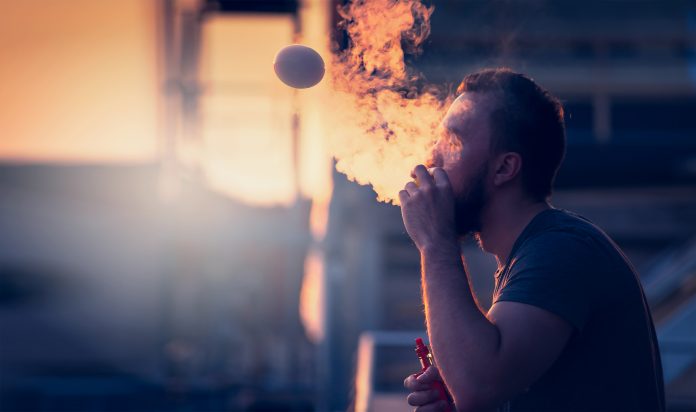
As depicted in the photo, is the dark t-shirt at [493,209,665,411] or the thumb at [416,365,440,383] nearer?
the dark t-shirt at [493,209,665,411]

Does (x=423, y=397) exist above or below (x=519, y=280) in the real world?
below

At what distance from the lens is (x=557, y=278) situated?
82.5 inches

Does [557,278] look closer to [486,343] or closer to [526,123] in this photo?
[486,343]

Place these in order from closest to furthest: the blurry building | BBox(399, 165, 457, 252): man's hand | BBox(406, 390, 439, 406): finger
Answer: BBox(399, 165, 457, 252): man's hand < BBox(406, 390, 439, 406): finger < the blurry building

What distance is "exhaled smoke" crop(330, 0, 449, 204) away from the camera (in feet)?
10.1

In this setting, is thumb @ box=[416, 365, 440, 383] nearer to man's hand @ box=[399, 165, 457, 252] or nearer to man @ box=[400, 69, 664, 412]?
man @ box=[400, 69, 664, 412]

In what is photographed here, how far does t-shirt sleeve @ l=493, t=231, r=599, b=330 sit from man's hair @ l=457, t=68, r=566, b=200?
300mm

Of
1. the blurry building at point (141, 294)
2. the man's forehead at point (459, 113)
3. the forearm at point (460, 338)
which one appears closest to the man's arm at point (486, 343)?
the forearm at point (460, 338)

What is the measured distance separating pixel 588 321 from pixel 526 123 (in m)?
0.58

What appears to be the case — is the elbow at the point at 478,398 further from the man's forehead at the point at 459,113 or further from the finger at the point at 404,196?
the man's forehead at the point at 459,113

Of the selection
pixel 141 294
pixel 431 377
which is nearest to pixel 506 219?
pixel 431 377

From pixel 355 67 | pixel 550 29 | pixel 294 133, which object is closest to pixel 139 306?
pixel 294 133

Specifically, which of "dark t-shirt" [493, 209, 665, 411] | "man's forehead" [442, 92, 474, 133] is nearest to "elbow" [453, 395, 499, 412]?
"dark t-shirt" [493, 209, 665, 411]

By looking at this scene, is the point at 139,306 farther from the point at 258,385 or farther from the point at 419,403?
the point at 419,403
